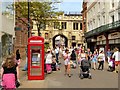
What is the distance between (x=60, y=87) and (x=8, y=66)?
512 centimetres

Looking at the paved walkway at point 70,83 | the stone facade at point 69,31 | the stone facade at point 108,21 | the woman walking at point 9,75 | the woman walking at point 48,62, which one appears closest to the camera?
the woman walking at point 9,75

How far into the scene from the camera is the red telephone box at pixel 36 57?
55.0ft

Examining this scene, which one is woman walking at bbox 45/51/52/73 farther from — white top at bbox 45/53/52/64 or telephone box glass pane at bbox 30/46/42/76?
telephone box glass pane at bbox 30/46/42/76

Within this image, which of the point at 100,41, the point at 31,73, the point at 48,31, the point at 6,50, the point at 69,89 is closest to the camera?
the point at 69,89

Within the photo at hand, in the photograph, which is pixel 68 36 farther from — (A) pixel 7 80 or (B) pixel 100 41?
(A) pixel 7 80

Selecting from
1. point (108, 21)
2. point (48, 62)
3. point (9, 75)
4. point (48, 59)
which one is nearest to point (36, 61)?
point (48, 62)

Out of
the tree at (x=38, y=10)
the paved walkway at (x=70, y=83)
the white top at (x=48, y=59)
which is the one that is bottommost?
the paved walkway at (x=70, y=83)

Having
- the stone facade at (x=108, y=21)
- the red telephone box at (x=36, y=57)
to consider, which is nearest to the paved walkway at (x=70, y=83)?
the red telephone box at (x=36, y=57)

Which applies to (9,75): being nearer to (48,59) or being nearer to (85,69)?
(85,69)

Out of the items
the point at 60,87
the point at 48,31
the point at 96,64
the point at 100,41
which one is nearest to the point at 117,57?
the point at 96,64

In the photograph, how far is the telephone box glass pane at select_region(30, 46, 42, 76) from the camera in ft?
55.3

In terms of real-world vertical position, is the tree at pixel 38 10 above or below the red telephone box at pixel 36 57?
above

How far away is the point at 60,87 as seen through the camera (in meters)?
13.8

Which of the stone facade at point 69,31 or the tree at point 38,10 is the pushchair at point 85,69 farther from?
the stone facade at point 69,31
